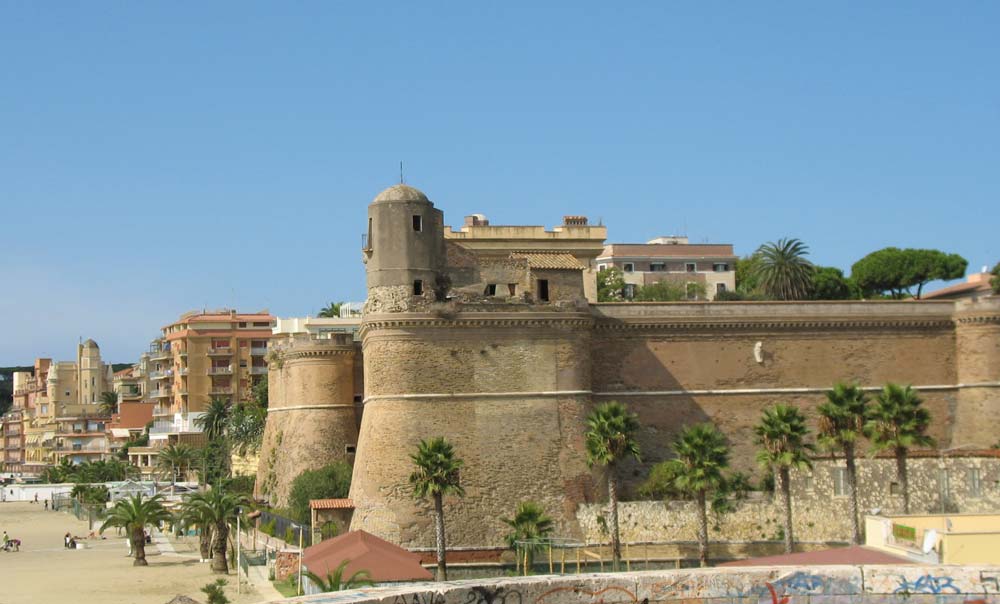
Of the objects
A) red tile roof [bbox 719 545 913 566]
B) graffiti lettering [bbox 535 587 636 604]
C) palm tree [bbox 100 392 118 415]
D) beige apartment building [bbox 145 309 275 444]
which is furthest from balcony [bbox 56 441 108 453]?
graffiti lettering [bbox 535 587 636 604]

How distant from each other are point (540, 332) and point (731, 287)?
4871 cm

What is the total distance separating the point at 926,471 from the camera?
41.0m

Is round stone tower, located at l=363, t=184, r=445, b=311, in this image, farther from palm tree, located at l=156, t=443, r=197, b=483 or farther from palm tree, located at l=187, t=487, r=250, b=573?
palm tree, located at l=156, t=443, r=197, b=483

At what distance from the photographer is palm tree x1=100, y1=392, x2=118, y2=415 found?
120375 millimetres

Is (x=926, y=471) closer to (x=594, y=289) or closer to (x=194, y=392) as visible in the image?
(x=594, y=289)

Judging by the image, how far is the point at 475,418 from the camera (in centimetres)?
4050

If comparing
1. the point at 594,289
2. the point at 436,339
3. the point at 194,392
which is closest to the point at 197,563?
the point at 436,339

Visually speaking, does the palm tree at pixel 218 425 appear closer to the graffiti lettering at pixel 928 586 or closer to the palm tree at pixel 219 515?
the palm tree at pixel 219 515

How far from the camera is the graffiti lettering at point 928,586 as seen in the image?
15.4 metres

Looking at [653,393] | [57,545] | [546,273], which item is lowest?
[57,545]

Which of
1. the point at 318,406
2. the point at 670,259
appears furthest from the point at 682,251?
the point at 318,406

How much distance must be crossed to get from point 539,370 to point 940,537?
20424 millimetres

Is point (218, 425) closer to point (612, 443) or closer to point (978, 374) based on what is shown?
point (612, 443)

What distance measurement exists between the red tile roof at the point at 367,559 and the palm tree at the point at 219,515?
1036cm
